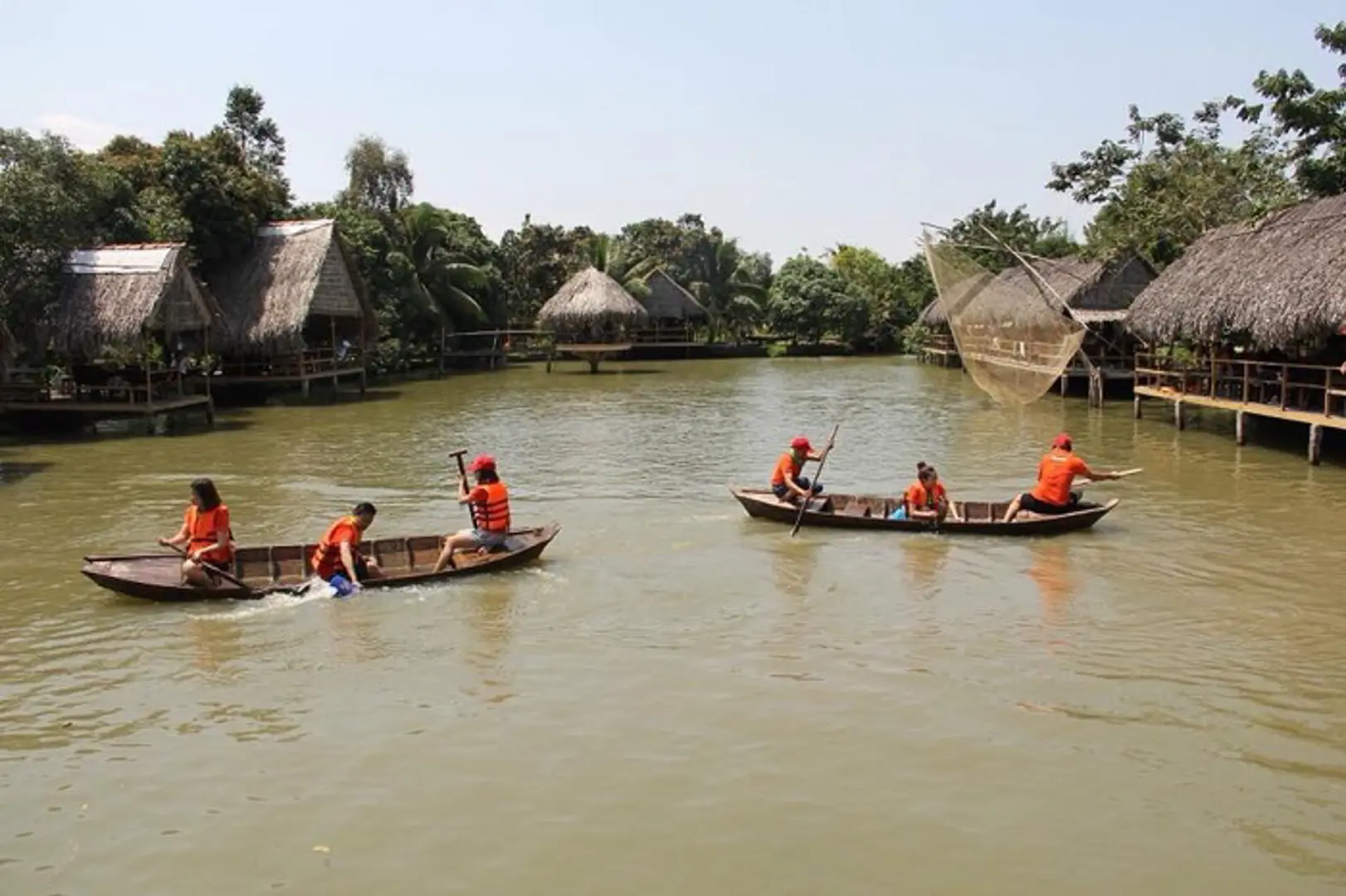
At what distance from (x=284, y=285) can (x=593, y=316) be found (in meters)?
15.7

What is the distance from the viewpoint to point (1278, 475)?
56.0 ft

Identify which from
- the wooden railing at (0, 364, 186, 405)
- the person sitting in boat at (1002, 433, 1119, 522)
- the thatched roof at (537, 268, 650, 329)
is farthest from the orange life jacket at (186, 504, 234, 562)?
the thatched roof at (537, 268, 650, 329)

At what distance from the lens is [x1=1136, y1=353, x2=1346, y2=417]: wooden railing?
1811 cm

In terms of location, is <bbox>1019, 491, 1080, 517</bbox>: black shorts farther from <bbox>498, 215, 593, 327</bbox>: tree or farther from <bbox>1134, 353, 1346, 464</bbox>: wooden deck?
<bbox>498, 215, 593, 327</bbox>: tree

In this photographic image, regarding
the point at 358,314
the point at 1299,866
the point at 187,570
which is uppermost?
the point at 358,314

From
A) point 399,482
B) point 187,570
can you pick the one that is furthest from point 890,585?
point 399,482

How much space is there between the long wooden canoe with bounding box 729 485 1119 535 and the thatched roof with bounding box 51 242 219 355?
14.2m

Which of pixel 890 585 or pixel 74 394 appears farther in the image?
pixel 74 394

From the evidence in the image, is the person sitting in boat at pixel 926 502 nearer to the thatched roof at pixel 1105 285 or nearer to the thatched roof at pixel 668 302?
the thatched roof at pixel 1105 285

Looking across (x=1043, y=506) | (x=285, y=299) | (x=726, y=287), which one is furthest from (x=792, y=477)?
(x=726, y=287)

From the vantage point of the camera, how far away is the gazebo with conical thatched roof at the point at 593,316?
141 ft

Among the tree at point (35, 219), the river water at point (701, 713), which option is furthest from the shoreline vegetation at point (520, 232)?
the river water at point (701, 713)

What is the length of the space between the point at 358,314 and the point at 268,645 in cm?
2342

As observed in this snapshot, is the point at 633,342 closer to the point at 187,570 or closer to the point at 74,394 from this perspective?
the point at 74,394
